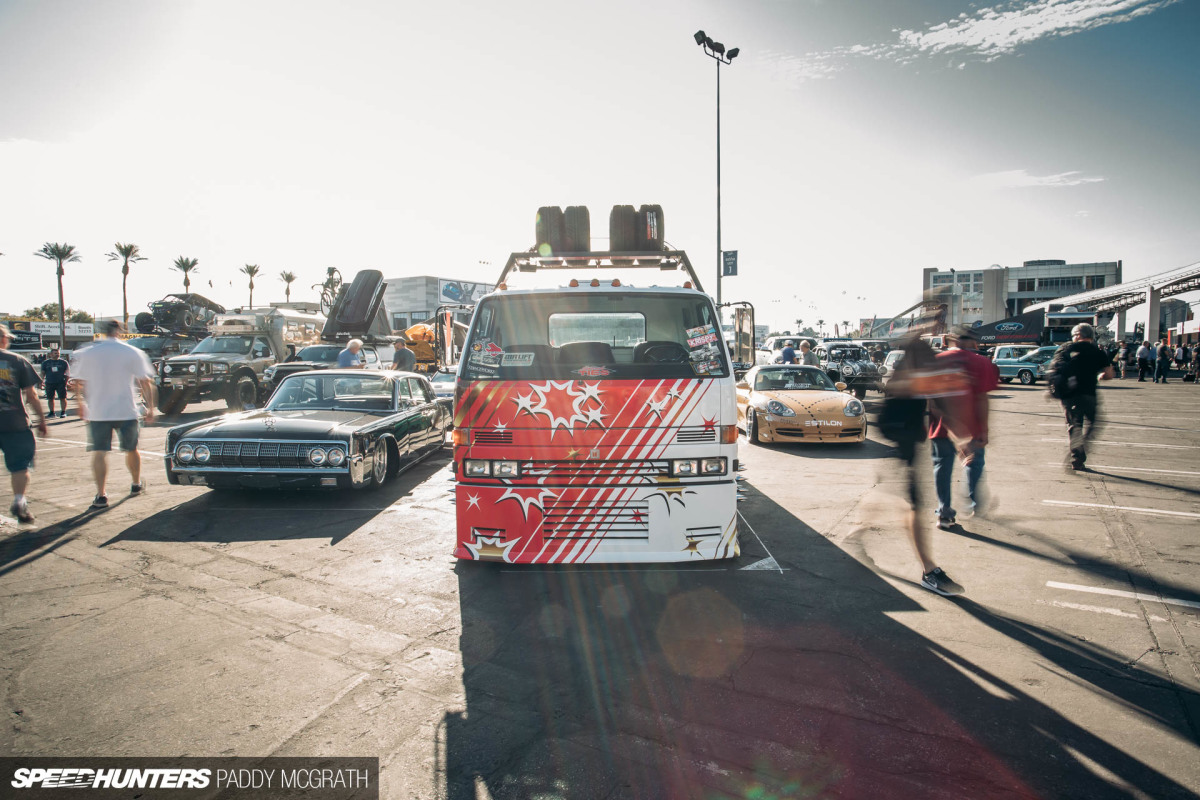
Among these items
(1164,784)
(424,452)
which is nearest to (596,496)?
(1164,784)

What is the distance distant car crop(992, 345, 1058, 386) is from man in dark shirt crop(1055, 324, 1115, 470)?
21114 millimetres

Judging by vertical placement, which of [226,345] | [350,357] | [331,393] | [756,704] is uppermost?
[226,345]

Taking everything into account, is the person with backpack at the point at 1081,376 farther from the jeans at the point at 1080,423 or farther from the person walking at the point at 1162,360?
the person walking at the point at 1162,360

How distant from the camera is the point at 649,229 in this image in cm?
582

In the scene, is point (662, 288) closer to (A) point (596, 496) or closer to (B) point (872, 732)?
(A) point (596, 496)

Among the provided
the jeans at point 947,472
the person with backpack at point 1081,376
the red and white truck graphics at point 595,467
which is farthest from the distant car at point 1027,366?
the red and white truck graphics at point 595,467

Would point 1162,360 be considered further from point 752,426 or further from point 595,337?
point 595,337

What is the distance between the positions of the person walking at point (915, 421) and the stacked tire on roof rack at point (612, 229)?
243 cm

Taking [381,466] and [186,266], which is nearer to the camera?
[381,466]

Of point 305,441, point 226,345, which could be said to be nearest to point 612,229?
point 305,441

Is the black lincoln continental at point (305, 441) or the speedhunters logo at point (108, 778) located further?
the black lincoln continental at point (305, 441)

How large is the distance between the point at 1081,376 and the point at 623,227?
19.2ft

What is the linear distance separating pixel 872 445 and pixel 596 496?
815cm

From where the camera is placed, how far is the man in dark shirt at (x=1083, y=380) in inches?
293
